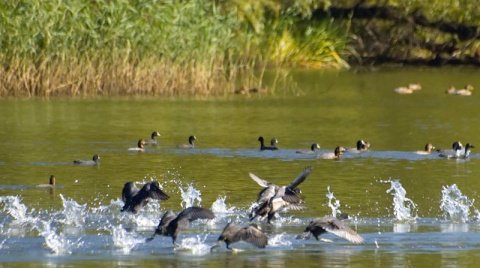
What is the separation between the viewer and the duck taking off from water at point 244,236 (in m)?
12.4

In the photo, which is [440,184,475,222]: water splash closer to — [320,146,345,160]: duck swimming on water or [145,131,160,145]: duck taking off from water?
[320,146,345,160]: duck swimming on water

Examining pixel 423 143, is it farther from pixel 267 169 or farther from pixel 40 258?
pixel 40 258

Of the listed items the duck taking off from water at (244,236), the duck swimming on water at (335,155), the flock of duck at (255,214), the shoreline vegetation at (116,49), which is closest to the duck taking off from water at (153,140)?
the duck swimming on water at (335,155)

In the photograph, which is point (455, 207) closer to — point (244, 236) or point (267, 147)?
point (244, 236)

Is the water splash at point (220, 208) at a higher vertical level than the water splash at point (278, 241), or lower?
higher

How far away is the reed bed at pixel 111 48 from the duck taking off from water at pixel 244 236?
53.8 ft

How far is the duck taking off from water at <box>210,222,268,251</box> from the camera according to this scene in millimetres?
12422

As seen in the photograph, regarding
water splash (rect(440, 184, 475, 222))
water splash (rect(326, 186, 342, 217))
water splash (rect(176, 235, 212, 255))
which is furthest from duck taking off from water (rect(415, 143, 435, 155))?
water splash (rect(176, 235, 212, 255))

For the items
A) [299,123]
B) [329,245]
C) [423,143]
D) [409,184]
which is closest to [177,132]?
[299,123]

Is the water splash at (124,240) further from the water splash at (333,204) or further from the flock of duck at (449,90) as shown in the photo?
the flock of duck at (449,90)

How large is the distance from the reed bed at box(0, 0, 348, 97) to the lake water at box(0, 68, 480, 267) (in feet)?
1.70

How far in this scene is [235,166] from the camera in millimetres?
20297

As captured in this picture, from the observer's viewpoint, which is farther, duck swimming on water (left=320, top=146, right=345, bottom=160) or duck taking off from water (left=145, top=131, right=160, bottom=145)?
duck taking off from water (left=145, top=131, right=160, bottom=145)

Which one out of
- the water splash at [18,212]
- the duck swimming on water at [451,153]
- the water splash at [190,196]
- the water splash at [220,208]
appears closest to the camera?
the water splash at [18,212]
